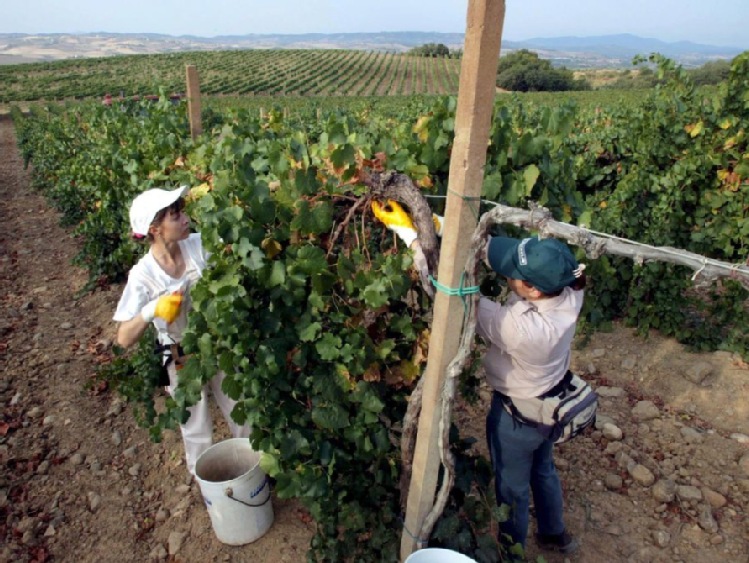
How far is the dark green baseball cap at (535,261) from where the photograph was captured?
205 cm

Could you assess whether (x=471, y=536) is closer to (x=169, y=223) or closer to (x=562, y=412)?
(x=562, y=412)

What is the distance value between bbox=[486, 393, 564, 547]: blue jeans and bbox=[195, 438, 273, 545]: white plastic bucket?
1.25 m

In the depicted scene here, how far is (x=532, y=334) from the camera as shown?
2188 millimetres

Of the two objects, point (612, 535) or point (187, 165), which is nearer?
point (612, 535)

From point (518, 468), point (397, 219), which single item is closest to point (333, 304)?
point (397, 219)

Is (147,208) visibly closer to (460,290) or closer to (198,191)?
(198,191)

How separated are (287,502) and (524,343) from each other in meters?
1.96

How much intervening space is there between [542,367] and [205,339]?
145 centimetres

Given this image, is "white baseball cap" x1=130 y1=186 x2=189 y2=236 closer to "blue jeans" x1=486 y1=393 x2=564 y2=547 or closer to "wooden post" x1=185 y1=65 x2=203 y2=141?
"blue jeans" x1=486 y1=393 x2=564 y2=547

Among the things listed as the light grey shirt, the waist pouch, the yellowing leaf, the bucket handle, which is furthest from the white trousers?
the light grey shirt

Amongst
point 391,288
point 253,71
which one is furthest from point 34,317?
point 253,71

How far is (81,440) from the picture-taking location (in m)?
3.97

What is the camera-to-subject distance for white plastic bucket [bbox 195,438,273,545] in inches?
111

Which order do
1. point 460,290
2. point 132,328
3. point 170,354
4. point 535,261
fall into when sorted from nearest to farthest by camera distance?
point 460,290 → point 535,261 → point 132,328 → point 170,354
